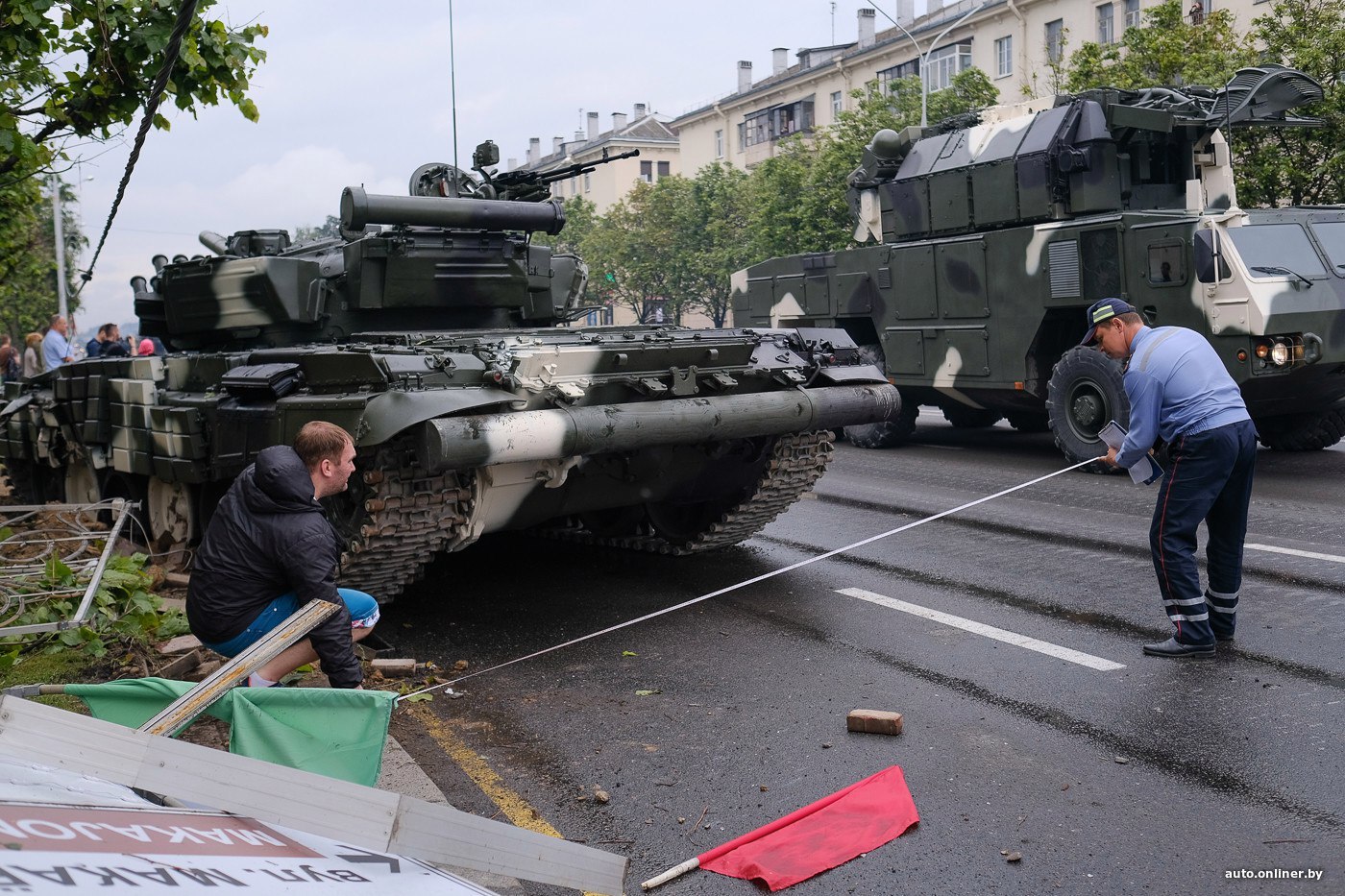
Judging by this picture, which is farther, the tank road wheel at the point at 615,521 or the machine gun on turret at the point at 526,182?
the machine gun on turret at the point at 526,182

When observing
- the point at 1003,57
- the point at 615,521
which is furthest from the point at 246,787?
the point at 1003,57

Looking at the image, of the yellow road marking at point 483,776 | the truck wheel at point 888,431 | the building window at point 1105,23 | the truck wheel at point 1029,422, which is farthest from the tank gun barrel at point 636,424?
the building window at point 1105,23

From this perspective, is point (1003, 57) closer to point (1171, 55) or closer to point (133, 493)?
point (1171, 55)

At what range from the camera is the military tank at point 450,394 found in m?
6.69

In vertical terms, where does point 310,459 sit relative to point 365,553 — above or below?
above

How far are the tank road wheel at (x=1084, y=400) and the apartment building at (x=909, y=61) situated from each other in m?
13.2

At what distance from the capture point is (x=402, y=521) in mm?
6684

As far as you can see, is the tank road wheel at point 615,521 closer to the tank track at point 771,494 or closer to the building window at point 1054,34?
the tank track at point 771,494

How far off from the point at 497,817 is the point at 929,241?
11.3m

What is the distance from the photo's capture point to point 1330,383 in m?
11.8

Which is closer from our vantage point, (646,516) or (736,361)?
(736,361)

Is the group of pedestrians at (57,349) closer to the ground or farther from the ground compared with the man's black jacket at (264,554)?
farther from the ground

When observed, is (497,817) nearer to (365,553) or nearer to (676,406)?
(365,553)

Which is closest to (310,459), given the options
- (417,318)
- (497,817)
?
(497,817)
